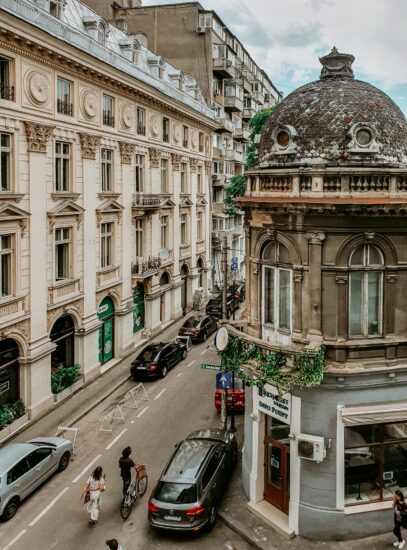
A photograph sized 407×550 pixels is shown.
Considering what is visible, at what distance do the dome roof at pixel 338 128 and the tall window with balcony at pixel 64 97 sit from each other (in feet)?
42.0

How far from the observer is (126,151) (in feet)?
109

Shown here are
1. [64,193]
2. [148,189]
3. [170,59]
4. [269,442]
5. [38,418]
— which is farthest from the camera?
[170,59]

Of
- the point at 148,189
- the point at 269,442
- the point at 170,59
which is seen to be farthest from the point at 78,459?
the point at 170,59

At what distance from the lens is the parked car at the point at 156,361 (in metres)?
29.6

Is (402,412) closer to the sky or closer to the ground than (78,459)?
closer to the sky

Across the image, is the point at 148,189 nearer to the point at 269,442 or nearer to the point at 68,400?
the point at 68,400

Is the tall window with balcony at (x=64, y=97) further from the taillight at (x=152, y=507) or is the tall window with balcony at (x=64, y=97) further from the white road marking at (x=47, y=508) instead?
the taillight at (x=152, y=507)

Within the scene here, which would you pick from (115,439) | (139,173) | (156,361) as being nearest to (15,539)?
(115,439)

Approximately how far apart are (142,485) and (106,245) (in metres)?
16.2

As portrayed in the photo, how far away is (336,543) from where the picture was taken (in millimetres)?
15266

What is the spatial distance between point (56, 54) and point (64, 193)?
6086mm

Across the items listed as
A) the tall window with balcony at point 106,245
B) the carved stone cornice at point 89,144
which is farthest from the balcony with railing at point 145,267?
the carved stone cornice at point 89,144

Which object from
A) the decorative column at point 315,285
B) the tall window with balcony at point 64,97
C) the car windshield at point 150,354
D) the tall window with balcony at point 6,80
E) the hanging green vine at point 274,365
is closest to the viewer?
the hanging green vine at point 274,365

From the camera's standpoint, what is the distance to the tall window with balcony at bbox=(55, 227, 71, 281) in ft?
87.2
